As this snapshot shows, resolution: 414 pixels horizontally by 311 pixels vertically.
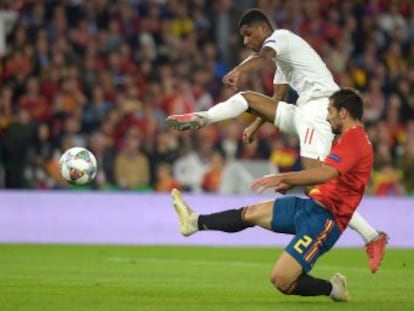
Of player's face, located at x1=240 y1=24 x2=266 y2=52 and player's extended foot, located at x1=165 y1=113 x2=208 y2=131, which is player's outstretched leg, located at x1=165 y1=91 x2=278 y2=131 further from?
player's face, located at x1=240 y1=24 x2=266 y2=52

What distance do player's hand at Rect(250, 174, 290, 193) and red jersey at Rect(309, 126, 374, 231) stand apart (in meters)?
0.52

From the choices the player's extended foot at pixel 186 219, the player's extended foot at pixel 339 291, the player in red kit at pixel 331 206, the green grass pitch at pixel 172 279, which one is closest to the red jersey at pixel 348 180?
the player in red kit at pixel 331 206

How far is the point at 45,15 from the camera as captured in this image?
21.3 meters

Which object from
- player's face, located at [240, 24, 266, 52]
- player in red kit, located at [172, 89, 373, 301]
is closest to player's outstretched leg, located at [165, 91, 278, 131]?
player's face, located at [240, 24, 266, 52]

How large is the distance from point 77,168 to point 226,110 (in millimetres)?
1698

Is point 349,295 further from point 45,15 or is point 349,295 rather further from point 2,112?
point 45,15

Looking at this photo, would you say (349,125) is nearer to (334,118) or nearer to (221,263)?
(334,118)

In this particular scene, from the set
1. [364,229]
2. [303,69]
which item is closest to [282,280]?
[364,229]

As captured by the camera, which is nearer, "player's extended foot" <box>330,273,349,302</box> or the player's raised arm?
"player's extended foot" <box>330,273,349,302</box>

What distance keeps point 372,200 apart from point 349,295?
8599mm

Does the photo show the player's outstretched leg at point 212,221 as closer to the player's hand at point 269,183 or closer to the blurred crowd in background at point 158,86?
the player's hand at point 269,183

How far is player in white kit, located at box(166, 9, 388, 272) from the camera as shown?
11383 mm

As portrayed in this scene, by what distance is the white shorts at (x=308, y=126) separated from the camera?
38.9ft

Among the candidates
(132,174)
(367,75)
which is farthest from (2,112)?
(367,75)
